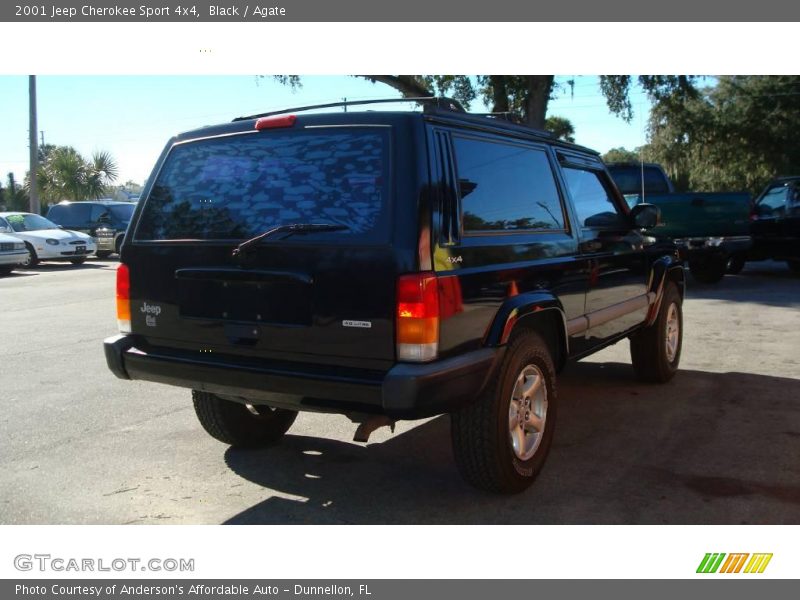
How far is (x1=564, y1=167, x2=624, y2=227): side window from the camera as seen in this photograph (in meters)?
4.98

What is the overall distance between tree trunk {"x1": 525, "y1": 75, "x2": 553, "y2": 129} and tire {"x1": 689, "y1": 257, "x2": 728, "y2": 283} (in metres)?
9.89

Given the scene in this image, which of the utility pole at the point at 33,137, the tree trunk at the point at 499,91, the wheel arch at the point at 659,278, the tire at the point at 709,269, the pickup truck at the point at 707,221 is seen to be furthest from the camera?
the utility pole at the point at 33,137

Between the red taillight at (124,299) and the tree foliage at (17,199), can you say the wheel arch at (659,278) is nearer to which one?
the red taillight at (124,299)

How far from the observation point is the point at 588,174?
539 cm

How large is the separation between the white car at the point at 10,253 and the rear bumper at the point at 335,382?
1579cm

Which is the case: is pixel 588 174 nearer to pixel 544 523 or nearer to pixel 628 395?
pixel 628 395

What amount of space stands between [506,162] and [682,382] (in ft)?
10.7

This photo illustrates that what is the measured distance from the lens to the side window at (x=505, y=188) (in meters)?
3.75

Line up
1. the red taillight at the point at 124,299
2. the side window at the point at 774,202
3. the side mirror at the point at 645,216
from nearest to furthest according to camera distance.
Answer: the red taillight at the point at 124,299 < the side mirror at the point at 645,216 < the side window at the point at 774,202

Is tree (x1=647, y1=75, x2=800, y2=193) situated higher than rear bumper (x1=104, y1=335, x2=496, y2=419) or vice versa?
tree (x1=647, y1=75, x2=800, y2=193)

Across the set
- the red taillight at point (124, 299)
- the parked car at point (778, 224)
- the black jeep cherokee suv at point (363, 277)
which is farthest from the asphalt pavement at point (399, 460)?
the parked car at point (778, 224)

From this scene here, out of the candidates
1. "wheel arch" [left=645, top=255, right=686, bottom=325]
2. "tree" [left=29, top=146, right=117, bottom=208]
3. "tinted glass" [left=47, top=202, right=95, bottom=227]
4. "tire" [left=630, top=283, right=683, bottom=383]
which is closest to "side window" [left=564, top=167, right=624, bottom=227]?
"wheel arch" [left=645, top=255, right=686, bottom=325]

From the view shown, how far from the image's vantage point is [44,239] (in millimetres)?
19656

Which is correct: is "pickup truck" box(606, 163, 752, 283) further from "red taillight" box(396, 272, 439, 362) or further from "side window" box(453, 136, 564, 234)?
"red taillight" box(396, 272, 439, 362)
